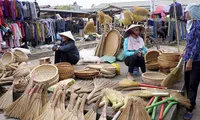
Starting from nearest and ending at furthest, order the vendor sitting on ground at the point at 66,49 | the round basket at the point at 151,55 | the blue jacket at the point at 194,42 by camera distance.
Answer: the blue jacket at the point at 194,42 < the vendor sitting on ground at the point at 66,49 < the round basket at the point at 151,55

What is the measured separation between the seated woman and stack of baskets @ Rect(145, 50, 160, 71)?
50 cm

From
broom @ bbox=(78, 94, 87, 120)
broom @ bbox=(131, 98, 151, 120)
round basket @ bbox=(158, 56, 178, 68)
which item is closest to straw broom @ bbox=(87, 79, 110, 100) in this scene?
broom @ bbox=(78, 94, 87, 120)

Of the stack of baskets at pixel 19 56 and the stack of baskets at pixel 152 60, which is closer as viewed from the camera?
the stack of baskets at pixel 152 60

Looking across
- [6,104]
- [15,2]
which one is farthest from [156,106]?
[15,2]

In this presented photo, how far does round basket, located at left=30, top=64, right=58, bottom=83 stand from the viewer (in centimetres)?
359

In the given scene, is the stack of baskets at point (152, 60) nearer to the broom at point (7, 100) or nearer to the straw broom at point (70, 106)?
the straw broom at point (70, 106)

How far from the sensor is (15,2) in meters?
8.77

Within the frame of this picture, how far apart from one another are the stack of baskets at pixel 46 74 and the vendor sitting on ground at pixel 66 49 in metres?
0.96

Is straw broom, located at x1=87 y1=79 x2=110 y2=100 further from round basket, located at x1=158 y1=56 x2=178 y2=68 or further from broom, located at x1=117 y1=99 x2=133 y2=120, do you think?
round basket, located at x1=158 y1=56 x2=178 y2=68

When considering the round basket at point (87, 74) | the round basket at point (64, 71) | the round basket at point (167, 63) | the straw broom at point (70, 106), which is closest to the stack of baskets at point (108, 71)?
the round basket at point (87, 74)

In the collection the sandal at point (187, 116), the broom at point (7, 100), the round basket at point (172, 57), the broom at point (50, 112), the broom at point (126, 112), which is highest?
the round basket at point (172, 57)

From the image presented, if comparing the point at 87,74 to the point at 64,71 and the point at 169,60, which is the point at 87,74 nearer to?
the point at 64,71

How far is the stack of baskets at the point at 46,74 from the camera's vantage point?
3533 mm

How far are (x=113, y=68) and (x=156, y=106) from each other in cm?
163
